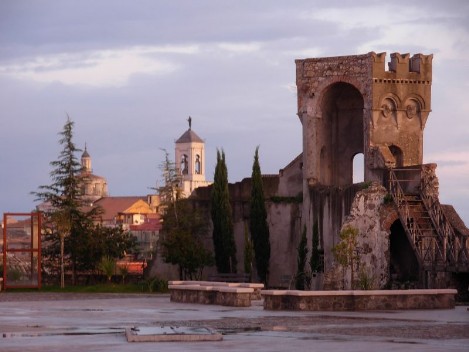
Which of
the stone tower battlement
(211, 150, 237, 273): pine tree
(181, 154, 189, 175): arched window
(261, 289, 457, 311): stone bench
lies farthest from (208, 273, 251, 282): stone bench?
(181, 154, 189, 175): arched window

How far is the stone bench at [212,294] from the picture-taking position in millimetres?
30703

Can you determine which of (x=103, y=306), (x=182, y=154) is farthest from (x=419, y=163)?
(x=182, y=154)

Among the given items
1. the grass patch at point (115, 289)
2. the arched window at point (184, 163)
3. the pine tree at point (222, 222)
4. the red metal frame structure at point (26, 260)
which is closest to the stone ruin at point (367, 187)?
the pine tree at point (222, 222)

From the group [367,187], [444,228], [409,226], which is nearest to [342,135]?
[367,187]

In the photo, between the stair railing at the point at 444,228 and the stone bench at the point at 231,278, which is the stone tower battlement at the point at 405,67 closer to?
the stair railing at the point at 444,228

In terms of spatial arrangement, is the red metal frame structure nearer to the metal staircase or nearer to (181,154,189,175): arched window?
the metal staircase

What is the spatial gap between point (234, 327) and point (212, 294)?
34.1 feet

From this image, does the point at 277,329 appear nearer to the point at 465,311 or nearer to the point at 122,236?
the point at 465,311

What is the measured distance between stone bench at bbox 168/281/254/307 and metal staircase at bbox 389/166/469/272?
24.1 feet

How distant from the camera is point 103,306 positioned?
31.5 metres

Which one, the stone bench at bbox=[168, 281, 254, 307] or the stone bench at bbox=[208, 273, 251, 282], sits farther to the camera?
the stone bench at bbox=[208, 273, 251, 282]

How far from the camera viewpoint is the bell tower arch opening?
4738cm

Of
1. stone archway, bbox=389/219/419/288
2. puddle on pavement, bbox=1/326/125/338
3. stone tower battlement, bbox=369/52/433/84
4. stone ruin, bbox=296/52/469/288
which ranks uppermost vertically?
stone tower battlement, bbox=369/52/433/84

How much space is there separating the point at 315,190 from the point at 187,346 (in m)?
28.5
